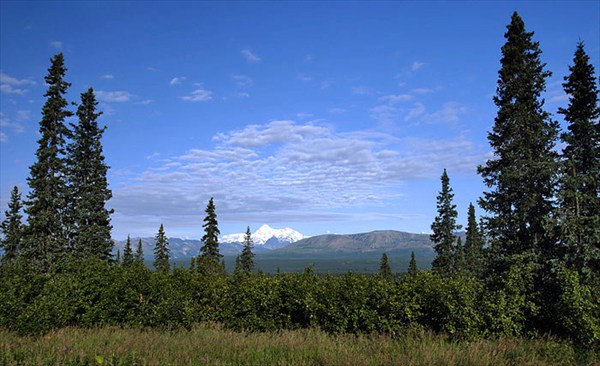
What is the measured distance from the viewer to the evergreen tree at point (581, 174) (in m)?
19.5

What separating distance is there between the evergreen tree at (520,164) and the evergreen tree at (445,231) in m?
28.2

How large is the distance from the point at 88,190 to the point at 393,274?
27.1 metres

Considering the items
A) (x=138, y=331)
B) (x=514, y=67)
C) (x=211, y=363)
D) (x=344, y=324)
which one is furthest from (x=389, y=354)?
(x=514, y=67)

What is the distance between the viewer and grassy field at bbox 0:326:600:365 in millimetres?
6473

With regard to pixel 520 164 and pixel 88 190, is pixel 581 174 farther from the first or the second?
pixel 88 190

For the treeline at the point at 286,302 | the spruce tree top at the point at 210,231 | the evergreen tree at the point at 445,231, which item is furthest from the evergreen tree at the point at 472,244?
the treeline at the point at 286,302

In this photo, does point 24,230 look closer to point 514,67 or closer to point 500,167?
point 500,167

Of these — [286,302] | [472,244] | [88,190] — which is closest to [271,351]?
[286,302]

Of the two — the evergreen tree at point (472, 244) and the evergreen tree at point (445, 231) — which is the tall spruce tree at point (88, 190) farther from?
the evergreen tree at point (472, 244)

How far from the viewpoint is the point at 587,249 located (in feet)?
63.7

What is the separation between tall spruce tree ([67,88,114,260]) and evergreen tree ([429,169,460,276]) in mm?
39197

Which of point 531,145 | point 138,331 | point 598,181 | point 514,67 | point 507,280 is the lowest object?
point 138,331

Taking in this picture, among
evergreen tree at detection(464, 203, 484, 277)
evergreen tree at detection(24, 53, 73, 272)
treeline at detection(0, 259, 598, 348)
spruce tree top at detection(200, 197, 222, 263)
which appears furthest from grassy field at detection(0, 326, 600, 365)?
evergreen tree at detection(464, 203, 484, 277)

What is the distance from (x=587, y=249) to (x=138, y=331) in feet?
71.9
